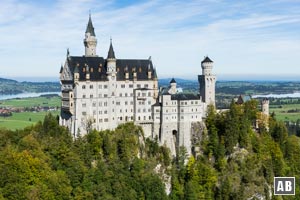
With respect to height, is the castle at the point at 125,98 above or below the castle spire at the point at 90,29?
below

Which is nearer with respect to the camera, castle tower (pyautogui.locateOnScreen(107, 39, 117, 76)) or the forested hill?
the forested hill

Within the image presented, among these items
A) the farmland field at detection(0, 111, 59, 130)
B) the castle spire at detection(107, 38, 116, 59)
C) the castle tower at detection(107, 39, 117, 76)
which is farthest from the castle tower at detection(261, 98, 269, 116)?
the farmland field at detection(0, 111, 59, 130)

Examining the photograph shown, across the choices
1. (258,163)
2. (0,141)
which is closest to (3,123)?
(0,141)

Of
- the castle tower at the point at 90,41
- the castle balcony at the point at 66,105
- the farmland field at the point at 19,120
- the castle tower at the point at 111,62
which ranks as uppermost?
the castle tower at the point at 90,41

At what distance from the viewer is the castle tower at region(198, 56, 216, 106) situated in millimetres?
93688

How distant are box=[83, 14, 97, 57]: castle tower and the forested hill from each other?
16158 mm

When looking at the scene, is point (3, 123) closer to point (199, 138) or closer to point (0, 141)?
point (0, 141)

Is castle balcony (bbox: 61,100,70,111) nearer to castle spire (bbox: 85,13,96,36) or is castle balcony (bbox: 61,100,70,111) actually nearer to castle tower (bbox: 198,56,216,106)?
castle spire (bbox: 85,13,96,36)

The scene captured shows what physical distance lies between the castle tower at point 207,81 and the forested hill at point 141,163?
339cm

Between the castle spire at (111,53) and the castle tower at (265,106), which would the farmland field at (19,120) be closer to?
the castle spire at (111,53)

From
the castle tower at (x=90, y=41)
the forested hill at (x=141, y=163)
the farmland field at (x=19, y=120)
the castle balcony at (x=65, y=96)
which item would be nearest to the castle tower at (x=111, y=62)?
the castle tower at (x=90, y=41)

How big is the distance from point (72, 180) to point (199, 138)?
27.9 m

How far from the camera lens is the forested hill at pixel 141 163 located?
71.6 m

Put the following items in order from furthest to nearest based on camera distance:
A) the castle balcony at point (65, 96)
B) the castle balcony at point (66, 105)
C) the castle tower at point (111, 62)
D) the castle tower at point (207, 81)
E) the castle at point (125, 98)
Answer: the castle tower at point (207, 81) < the castle tower at point (111, 62) < the castle at point (125, 98) < the castle balcony at point (65, 96) < the castle balcony at point (66, 105)
